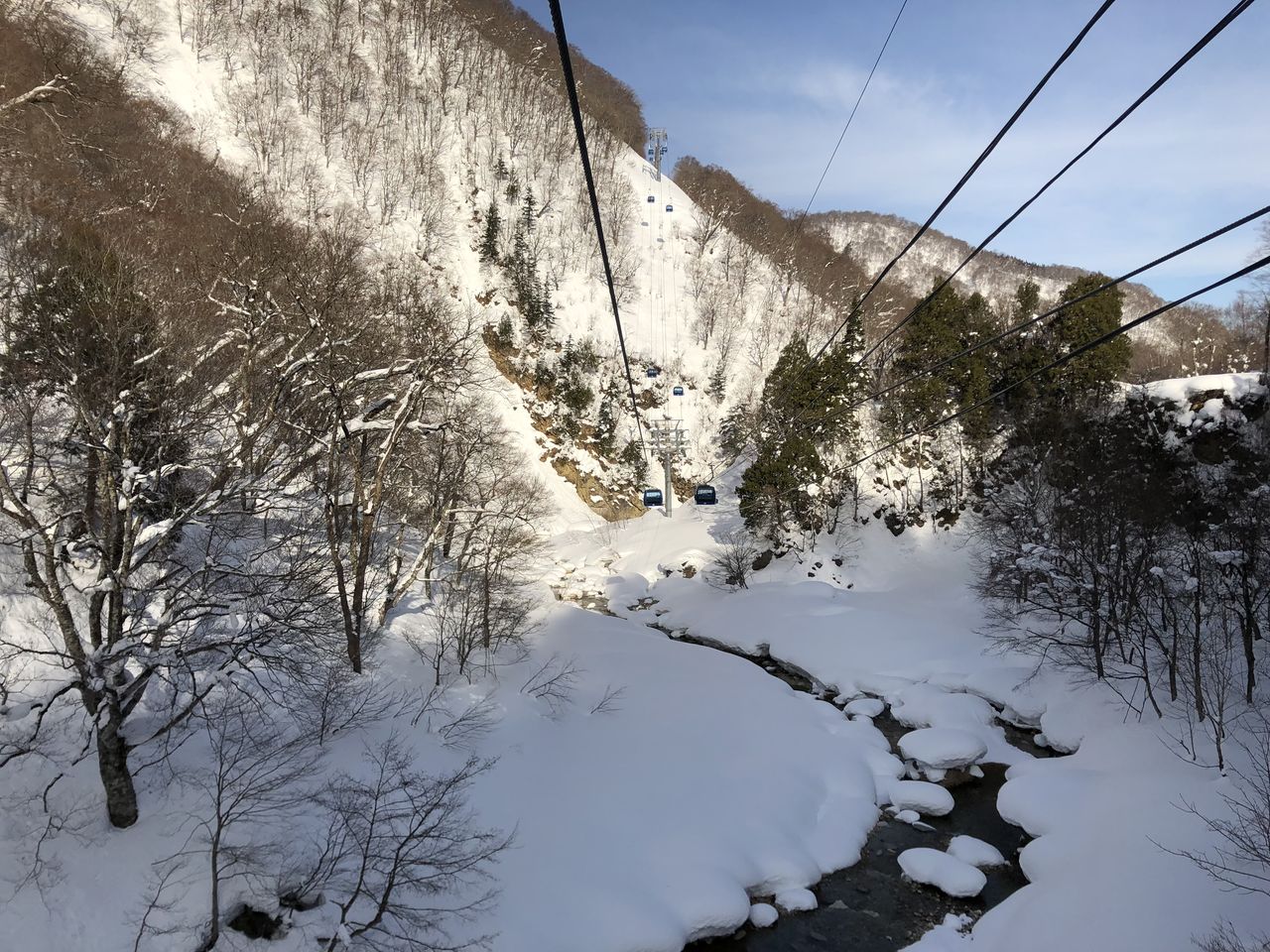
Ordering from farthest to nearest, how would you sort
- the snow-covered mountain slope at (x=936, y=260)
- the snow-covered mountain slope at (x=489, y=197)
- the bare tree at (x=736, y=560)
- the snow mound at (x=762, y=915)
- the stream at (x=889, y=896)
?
1. the snow-covered mountain slope at (x=936, y=260)
2. the snow-covered mountain slope at (x=489, y=197)
3. the bare tree at (x=736, y=560)
4. the snow mound at (x=762, y=915)
5. the stream at (x=889, y=896)

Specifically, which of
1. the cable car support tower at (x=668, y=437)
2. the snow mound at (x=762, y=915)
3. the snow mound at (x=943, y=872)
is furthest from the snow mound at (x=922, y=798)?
the cable car support tower at (x=668, y=437)

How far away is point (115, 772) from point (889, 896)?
13038mm

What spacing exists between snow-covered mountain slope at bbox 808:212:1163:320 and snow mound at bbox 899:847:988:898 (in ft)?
302

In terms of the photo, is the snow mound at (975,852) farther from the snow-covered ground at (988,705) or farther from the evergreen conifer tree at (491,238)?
the evergreen conifer tree at (491,238)

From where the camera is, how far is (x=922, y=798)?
47.6 feet

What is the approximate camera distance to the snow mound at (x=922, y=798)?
47.1 ft

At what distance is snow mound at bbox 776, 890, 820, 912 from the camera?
11500mm

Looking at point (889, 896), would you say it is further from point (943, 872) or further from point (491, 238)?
point (491, 238)

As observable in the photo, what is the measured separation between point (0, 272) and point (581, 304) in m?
36.0

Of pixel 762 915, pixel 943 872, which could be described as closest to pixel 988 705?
pixel 943 872

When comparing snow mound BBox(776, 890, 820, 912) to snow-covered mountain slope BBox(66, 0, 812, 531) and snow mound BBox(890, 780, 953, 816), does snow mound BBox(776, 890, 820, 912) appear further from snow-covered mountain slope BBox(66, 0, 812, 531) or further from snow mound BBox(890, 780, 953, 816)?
snow-covered mountain slope BBox(66, 0, 812, 531)

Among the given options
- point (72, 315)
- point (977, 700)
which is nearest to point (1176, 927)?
point (977, 700)

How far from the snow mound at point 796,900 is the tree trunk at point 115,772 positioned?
10.7 meters

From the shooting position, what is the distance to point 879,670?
69.6ft
